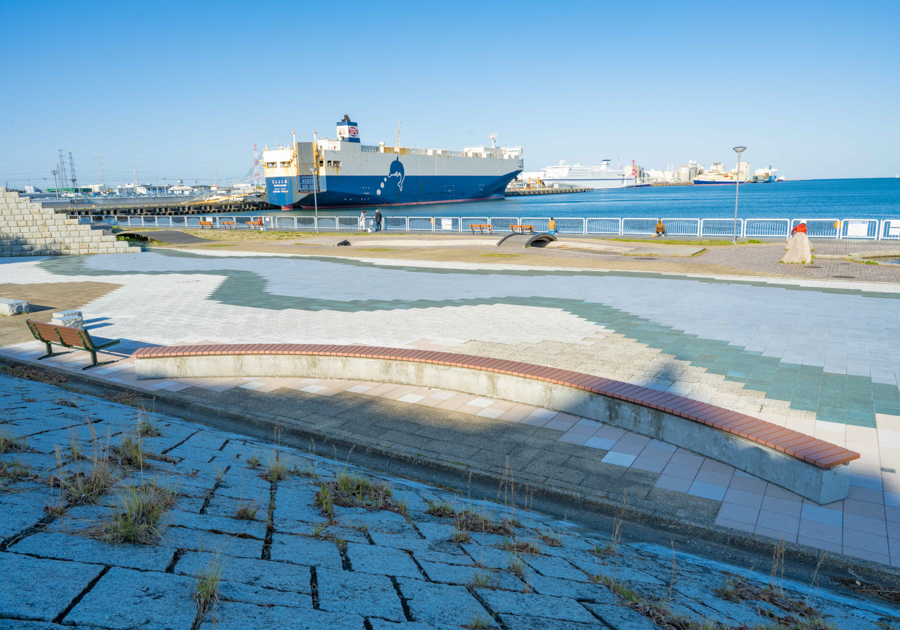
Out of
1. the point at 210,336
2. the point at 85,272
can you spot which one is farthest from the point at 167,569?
the point at 85,272

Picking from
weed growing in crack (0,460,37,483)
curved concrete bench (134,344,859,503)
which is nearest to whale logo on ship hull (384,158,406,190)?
curved concrete bench (134,344,859,503)

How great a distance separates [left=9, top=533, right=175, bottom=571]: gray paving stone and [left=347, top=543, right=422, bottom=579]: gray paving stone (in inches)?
35.4

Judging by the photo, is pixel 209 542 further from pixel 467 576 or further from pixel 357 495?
pixel 467 576

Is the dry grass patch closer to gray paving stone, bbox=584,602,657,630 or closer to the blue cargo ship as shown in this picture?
gray paving stone, bbox=584,602,657,630

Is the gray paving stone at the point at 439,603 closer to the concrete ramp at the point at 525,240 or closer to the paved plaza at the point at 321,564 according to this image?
the paved plaza at the point at 321,564

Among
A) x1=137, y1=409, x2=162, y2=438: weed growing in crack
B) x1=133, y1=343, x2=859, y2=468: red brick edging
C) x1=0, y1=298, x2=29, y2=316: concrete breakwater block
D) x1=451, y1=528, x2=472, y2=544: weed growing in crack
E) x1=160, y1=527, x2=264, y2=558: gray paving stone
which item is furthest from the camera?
x1=0, y1=298, x2=29, y2=316: concrete breakwater block

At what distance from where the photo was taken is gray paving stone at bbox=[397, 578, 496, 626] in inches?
103

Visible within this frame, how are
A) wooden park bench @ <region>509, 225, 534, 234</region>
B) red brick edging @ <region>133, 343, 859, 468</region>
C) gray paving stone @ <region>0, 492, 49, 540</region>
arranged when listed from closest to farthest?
1. gray paving stone @ <region>0, 492, 49, 540</region>
2. red brick edging @ <region>133, 343, 859, 468</region>
3. wooden park bench @ <region>509, 225, 534, 234</region>

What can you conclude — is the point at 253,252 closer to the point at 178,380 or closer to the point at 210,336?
the point at 210,336

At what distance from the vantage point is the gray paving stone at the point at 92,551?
8.66 ft

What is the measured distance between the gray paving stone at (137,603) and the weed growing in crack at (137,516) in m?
0.30

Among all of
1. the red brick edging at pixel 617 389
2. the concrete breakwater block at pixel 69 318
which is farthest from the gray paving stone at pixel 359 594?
the concrete breakwater block at pixel 69 318

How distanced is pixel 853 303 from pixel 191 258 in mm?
20185

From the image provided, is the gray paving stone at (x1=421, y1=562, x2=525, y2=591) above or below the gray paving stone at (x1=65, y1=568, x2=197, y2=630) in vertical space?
below
